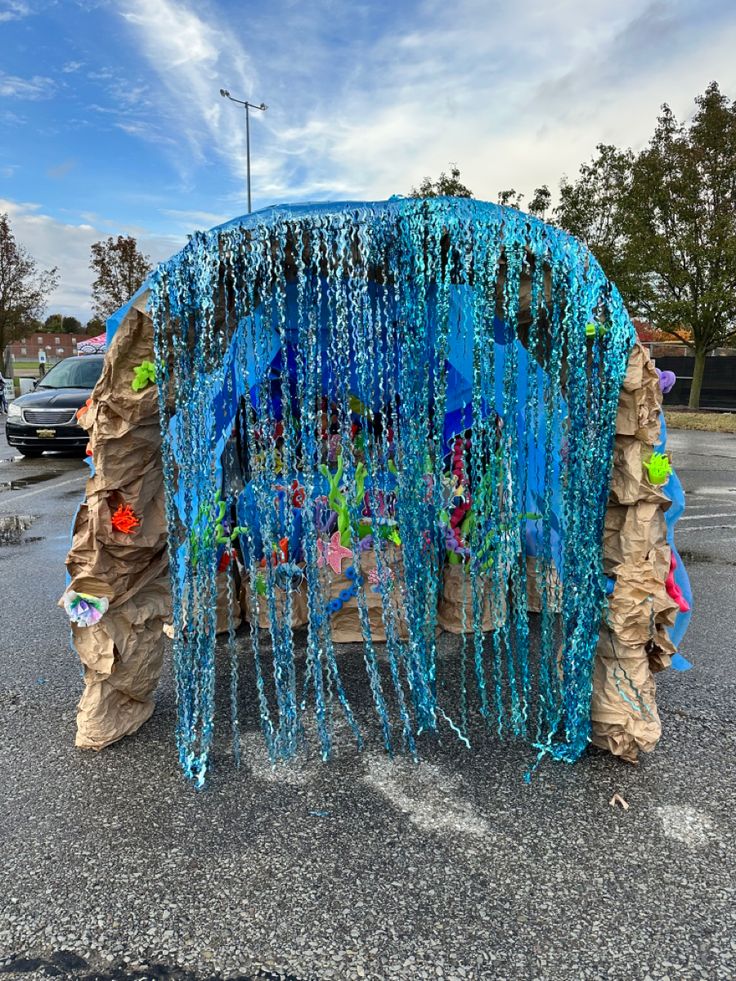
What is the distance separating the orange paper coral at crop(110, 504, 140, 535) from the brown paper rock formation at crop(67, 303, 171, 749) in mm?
18

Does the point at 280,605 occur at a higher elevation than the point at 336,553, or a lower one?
lower

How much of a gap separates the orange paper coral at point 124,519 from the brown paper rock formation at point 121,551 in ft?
0.06

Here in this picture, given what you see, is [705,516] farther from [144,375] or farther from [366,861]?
[144,375]

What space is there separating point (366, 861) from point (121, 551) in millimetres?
1526

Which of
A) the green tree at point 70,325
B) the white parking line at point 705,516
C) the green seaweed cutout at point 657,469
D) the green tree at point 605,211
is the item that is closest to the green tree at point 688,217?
the green tree at point 605,211

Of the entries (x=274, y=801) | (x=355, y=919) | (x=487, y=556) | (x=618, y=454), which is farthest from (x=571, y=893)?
(x=487, y=556)

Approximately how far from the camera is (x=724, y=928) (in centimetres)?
196

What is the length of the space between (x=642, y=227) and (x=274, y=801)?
20.7m

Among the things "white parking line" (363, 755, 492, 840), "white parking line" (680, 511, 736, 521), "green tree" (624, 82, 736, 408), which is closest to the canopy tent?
"white parking line" (363, 755, 492, 840)

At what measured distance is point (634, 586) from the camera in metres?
2.64

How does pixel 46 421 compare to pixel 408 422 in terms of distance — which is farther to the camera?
pixel 46 421

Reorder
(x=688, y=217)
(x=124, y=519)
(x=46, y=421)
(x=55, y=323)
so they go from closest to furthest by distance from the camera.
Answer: (x=124, y=519)
(x=46, y=421)
(x=688, y=217)
(x=55, y=323)

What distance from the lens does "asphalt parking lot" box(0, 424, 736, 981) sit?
1.88 metres

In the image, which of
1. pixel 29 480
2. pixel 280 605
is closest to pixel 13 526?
pixel 29 480
